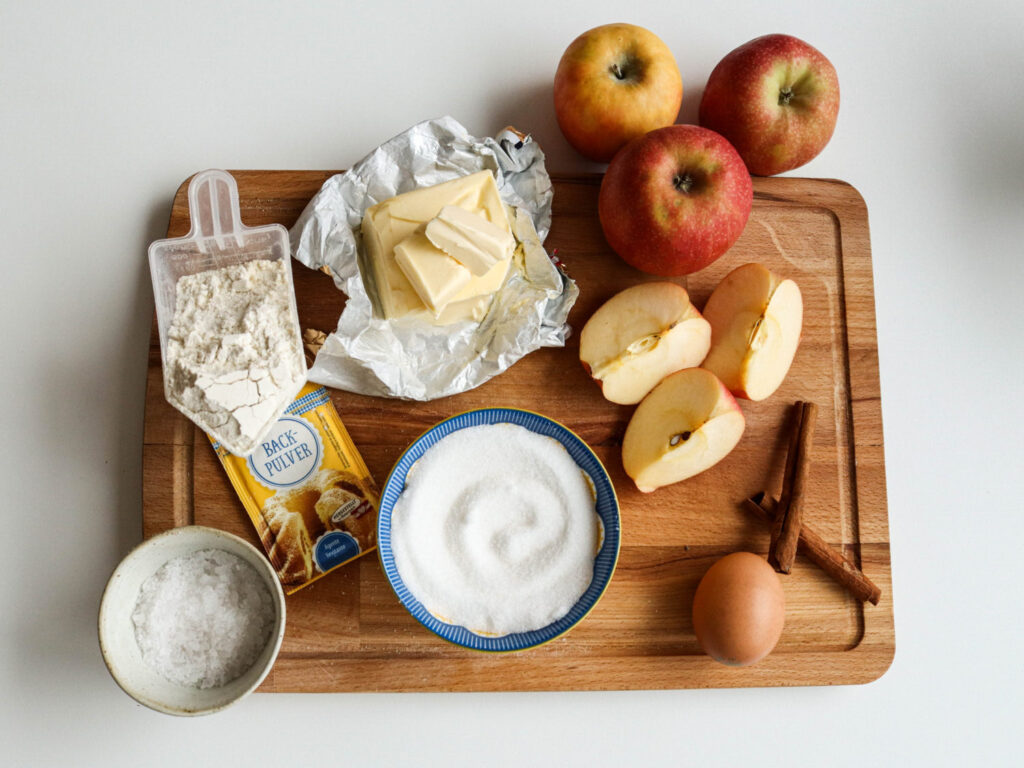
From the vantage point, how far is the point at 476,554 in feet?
3.26

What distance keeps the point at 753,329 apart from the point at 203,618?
0.83 metres

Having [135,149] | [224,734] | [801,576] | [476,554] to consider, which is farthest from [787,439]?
[135,149]

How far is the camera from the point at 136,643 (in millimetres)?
944

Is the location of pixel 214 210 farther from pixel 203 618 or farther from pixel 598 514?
pixel 598 514

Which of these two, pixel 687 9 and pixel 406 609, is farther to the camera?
pixel 687 9

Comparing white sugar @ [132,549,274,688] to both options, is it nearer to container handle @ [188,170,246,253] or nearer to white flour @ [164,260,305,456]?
white flour @ [164,260,305,456]

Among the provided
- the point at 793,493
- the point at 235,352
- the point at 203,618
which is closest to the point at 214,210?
the point at 235,352

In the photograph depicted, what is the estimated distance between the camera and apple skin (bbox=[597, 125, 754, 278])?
990 millimetres

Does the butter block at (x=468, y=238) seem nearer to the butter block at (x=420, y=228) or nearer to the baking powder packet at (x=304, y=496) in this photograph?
the butter block at (x=420, y=228)

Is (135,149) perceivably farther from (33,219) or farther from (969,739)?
(969,739)

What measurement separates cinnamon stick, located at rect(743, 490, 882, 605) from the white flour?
68 cm

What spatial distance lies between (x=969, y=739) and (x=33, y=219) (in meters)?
1.66

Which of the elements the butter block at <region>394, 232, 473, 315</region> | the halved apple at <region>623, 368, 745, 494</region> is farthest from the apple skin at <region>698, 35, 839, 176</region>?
the butter block at <region>394, 232, 473, 315</region>

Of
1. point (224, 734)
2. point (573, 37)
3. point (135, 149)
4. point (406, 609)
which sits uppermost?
point (573, 37)
